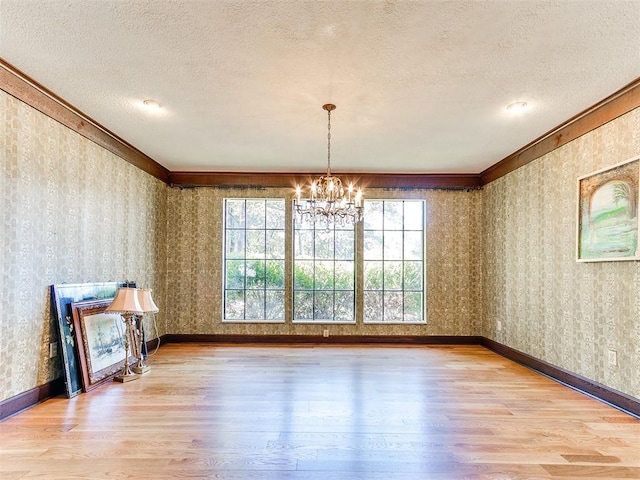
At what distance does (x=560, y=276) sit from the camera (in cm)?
393

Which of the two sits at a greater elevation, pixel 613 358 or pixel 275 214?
pixel 275 214

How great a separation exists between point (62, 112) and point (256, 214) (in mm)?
3009

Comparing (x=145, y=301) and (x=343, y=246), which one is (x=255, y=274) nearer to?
(x=343, y=246)

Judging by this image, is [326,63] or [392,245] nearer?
[326,63]

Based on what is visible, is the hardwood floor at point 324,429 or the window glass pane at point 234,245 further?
the window glass pane at point 234,245

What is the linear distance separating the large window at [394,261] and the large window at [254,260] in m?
1.40

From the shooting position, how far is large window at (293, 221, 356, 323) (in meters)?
5.91

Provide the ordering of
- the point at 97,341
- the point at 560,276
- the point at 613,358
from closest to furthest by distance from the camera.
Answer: the point at 613,358, the point at 97,341, the point at 560,276

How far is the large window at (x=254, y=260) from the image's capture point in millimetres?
5895

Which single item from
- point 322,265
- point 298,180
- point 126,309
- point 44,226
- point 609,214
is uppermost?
point 298,180

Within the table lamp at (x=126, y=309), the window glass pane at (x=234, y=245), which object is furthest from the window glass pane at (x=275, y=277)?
the table lamp at (x=126, y=309)

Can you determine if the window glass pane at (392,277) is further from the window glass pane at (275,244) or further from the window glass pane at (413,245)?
the window glass pane at (275,244)

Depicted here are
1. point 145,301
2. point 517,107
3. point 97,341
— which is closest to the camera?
point 517,107

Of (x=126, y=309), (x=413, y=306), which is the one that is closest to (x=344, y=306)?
(x=413, y=306)
